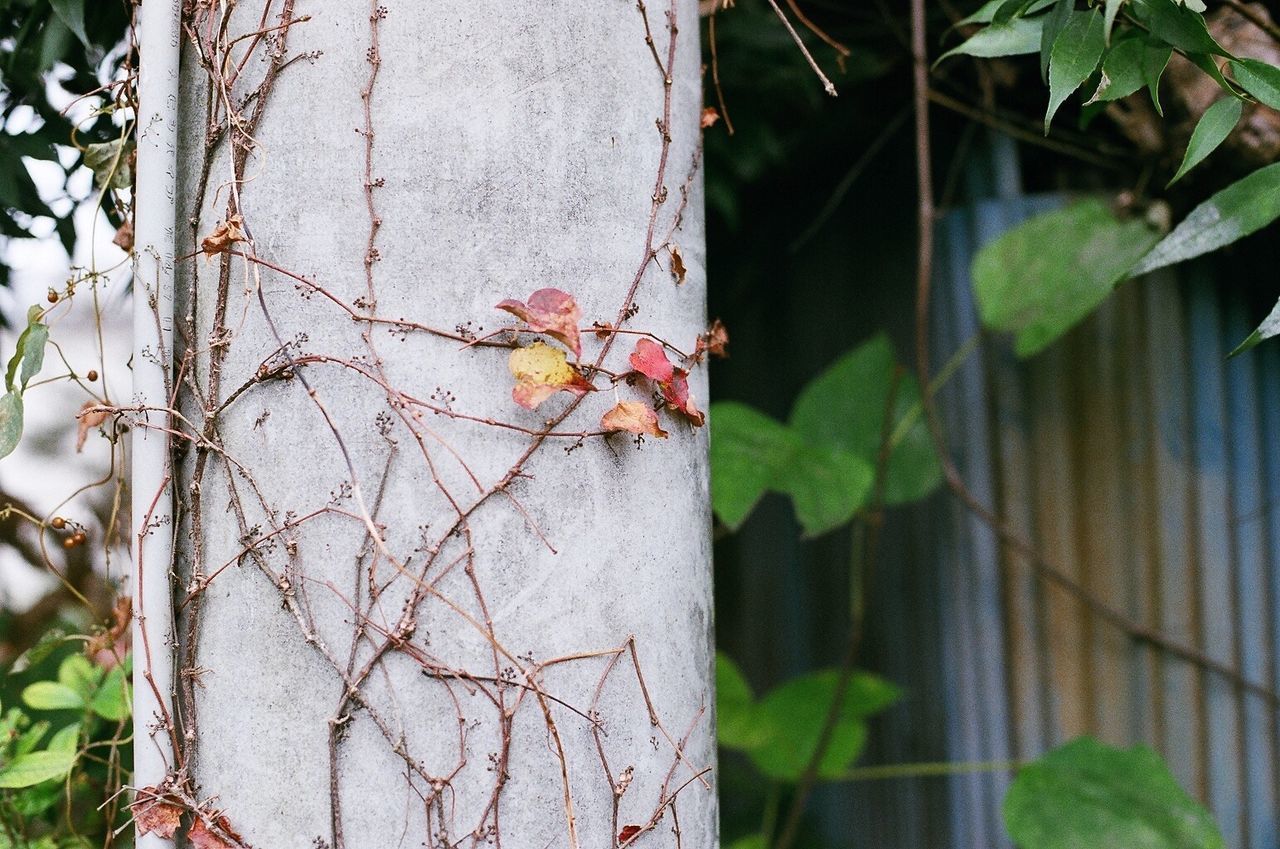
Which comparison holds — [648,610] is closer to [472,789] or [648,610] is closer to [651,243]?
[472,789]

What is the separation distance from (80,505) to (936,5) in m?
2.07

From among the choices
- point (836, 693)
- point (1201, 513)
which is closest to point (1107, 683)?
point (1201, 513)

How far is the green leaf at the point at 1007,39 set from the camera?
1.15m

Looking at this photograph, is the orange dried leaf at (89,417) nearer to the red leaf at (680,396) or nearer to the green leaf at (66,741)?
the green leaf at (66,741)

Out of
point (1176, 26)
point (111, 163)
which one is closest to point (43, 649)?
point (111, 163)

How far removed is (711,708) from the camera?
41.8 inches

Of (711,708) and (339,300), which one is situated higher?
(339,300)

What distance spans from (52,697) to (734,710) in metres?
1.28

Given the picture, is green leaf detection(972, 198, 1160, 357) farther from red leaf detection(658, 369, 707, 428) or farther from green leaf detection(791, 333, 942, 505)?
red leaf detection(658, 369, 707, 428)

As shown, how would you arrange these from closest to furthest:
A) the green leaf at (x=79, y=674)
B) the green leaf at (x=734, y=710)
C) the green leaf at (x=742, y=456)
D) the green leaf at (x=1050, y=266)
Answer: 1. the green leaf at (x=79, y=674)
2. the green leaf at (x=742, y=456)
3. the green leaf at (x=1050, y=266)
4. the green leaf at (x=734, y=710)

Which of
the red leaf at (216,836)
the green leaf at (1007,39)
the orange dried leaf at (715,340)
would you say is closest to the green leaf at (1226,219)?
the green leaf at (1007,39)

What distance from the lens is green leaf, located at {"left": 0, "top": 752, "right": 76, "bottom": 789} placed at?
3.67 feet

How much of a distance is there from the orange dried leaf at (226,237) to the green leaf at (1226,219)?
0.93m

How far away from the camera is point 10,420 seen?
3.33 ft
